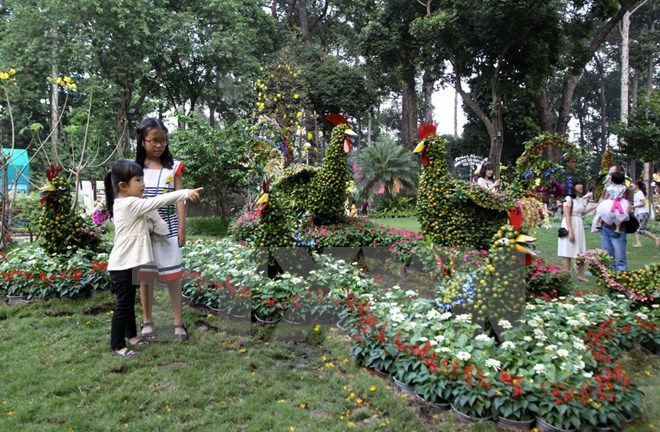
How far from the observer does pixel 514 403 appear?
2629 mm

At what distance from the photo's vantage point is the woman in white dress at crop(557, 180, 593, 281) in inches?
258

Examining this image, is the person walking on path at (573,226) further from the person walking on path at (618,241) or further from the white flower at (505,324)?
the white flower at (505,324)

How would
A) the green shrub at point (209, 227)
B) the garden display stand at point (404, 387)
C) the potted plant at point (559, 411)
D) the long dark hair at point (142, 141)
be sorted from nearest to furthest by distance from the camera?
the potted plant at point (559, 411), the garden display stand at point (404, 387), the long dark hair at point (142, 141), the green shrub at point (209, 227)

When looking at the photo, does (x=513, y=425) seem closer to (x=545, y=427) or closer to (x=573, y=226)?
(x=545, y=427)

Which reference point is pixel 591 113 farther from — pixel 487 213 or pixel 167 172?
pixel 167 172

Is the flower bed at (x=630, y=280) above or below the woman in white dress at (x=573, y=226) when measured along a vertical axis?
below

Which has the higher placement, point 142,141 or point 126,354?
point 142,141

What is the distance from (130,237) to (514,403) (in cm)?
294

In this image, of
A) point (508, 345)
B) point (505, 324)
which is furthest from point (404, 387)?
point (505, 324)

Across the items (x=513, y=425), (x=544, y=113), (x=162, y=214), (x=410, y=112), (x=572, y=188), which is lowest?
(x=513, y=425)

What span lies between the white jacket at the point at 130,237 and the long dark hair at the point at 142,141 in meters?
0.49

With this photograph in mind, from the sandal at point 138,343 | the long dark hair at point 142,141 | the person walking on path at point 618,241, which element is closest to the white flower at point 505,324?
the sandal at point 138,343

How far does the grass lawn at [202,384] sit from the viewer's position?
2662 millimetres

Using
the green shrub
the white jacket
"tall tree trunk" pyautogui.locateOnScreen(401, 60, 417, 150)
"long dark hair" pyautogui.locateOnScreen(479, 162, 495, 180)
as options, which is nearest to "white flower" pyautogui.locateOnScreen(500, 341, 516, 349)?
the white jacket
